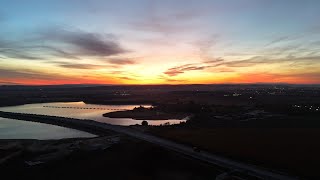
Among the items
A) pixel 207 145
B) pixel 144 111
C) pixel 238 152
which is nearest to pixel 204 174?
pixel 238 152

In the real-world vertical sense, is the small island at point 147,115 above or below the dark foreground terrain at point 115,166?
above

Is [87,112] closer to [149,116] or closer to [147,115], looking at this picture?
[147,115]

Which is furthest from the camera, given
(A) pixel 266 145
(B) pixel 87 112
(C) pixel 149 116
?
(B) pixel 87 112

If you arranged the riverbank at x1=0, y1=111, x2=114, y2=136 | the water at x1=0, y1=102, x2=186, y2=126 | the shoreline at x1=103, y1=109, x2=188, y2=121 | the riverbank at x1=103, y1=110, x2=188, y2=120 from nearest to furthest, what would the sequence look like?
the riverbank at x1=0, y1=111, x2=114, y2=136 → the water at x1=0, y1=102, x2=186, y2=126 → the shoreline at x1=103, y1=109, x2=188, y2=121 → the riverbank at x1=103, y1=110, x2=188, y2=120

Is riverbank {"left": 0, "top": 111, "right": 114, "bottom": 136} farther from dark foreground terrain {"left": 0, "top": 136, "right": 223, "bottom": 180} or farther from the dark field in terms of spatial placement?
dark foreground terrain {"left": 0, "top": 136, "right": 223, "bottom": 180}

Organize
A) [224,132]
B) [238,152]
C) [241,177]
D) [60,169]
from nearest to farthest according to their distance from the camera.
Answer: [241,177], [60,169], [238,152], [224,132]

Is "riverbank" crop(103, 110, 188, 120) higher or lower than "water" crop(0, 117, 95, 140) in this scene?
higher

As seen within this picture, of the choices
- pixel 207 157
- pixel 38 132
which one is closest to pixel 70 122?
pixel 38 132

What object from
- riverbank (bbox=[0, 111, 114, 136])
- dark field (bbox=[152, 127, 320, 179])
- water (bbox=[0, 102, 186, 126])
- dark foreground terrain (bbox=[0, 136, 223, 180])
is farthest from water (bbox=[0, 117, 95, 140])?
dark field (bbox=[152, 127, 320, 179])

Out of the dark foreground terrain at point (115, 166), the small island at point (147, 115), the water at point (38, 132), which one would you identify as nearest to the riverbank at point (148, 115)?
the small island at point (147, 115)

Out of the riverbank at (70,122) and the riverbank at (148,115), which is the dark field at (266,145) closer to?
the riverbank at (70,122)

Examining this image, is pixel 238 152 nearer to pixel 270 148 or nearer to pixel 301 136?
pixel 270 148
